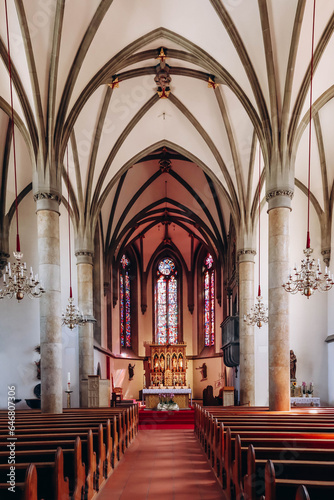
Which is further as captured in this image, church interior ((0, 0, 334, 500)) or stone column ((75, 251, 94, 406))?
stone column ((75, 251, 94, 406))

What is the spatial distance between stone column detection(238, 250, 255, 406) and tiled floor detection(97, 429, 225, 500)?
255 inches

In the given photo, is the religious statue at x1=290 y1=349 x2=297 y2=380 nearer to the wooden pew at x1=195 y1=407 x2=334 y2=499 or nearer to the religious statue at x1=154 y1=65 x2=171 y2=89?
the religious statue at x1=154 y1=65 x2=171 y2=89

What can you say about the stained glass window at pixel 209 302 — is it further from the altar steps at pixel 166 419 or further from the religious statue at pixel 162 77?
the religious statue at pixel 162 77

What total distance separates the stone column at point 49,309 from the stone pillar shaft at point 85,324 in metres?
7.03

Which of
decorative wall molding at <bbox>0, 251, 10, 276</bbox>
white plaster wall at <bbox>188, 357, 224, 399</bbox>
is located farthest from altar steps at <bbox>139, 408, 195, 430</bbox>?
white plaster wall at <bbox>188, 357, 224, 399</bbox>

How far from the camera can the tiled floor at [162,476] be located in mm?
7492

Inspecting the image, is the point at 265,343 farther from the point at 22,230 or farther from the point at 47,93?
the point at 47,93

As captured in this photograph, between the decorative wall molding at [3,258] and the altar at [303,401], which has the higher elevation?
the decorative wall molding at [3,258]

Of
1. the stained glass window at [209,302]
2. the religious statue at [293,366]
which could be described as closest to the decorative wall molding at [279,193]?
the religious statue at [293,366]

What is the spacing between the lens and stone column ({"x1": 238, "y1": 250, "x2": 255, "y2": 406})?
19.2m

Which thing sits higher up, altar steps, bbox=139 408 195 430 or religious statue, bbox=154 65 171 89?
religious statue, bbox=154 65 171 89

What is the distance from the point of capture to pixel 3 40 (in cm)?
1218

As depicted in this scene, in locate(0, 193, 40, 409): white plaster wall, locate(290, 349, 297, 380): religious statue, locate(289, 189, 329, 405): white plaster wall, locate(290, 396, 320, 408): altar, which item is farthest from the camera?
locate(289, 189, 329, 405): white plaster wall

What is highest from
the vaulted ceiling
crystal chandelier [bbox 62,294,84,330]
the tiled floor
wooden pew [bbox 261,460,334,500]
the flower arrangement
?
the vaulted ceiling
